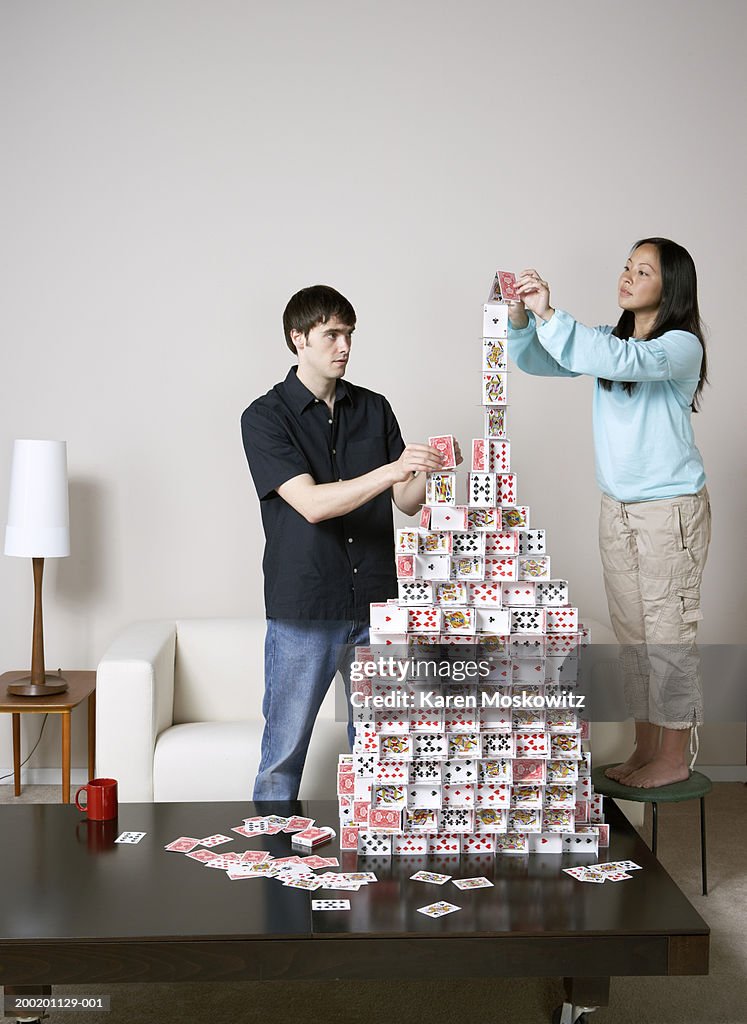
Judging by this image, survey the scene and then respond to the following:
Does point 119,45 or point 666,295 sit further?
point 119,45

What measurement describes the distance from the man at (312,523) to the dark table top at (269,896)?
39cm

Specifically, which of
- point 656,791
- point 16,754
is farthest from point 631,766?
point 16,754

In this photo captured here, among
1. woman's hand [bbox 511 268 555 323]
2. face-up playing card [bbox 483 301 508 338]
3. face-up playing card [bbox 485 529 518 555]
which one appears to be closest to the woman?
woman's hand [bbox 511 268 555 323]

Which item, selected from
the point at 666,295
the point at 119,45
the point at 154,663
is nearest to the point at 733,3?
the point at 666,295

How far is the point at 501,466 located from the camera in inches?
93.7

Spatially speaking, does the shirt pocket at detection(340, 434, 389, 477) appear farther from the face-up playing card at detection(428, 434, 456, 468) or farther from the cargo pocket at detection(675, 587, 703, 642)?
the cargo pocket at detection(675, 587, 703, 642)

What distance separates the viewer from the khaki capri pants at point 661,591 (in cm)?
288

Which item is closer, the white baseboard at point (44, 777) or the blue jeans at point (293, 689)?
the blue jeans at point (293, 689)

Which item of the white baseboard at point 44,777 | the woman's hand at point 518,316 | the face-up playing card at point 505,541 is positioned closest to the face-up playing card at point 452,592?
the face-up playing card at point 505,541

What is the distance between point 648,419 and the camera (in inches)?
114

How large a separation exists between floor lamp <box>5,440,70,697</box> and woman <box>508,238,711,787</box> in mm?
1679

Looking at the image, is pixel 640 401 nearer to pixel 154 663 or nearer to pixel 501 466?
pixel 501 466

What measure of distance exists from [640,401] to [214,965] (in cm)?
181

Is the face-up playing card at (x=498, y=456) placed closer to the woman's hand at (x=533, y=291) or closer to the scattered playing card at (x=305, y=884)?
the woman's hand at (x=533, y=291)
